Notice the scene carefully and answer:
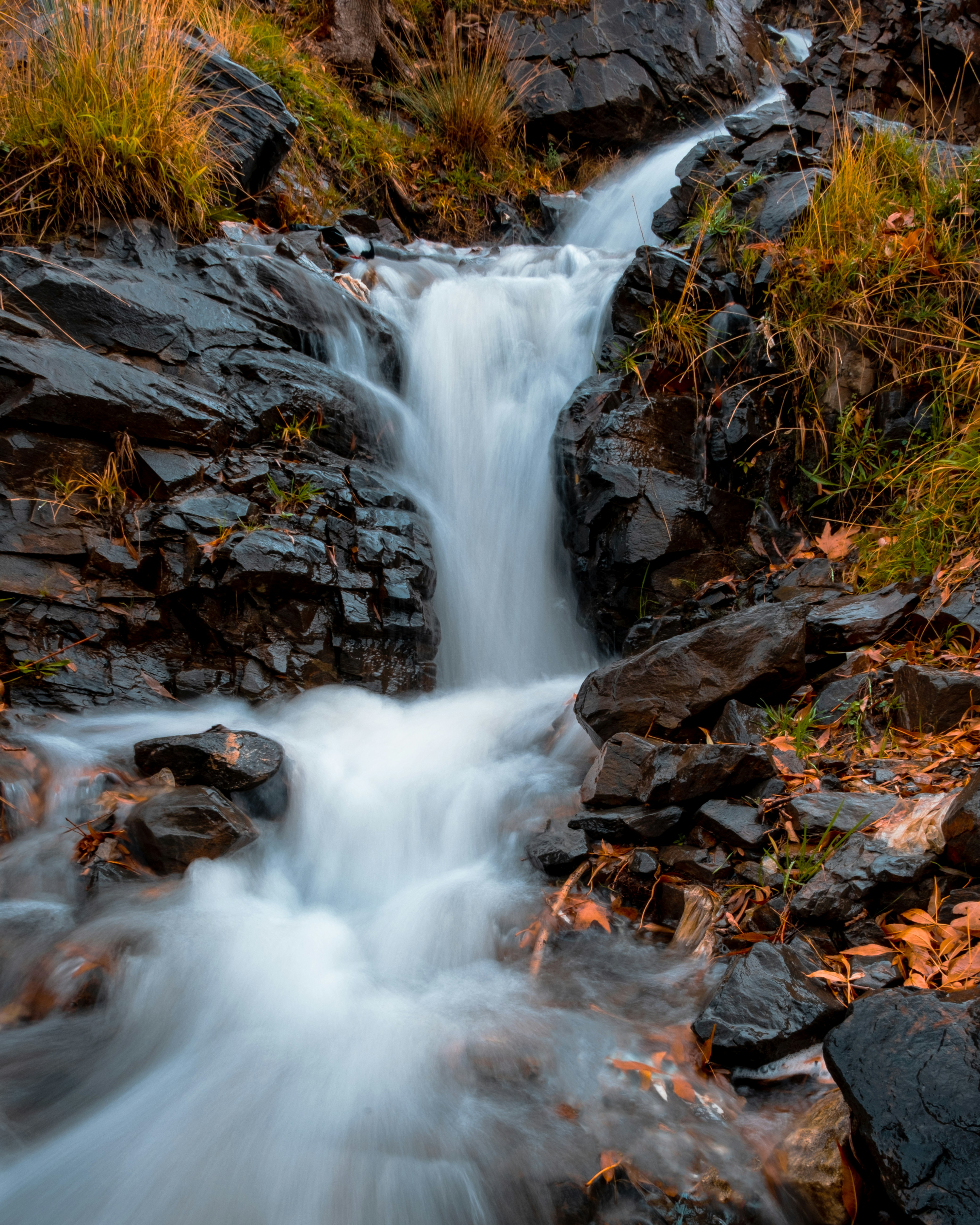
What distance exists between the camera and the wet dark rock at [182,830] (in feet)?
9.09

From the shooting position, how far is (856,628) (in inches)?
127

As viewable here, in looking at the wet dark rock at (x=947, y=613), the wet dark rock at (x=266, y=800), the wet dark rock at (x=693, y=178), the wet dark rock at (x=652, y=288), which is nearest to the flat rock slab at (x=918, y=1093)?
the wet dark rock at (x=947, y=613)

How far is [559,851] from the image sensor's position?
273cm

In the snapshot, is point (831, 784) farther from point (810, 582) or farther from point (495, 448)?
point (495, 448)

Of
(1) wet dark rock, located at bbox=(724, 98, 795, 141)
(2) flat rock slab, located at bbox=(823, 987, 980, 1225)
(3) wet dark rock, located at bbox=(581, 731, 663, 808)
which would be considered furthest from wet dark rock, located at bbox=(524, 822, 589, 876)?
(1) wet dark rock, located at bbox=(724, 98, 795, 141)

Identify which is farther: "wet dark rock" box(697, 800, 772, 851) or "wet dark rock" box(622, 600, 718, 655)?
"wet dark rock" box(622, 600, 718, 655)

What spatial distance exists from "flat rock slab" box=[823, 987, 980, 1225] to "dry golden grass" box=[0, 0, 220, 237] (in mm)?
5382

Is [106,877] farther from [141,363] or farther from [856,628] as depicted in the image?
[856,628]

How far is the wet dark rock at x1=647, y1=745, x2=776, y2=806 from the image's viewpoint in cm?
257

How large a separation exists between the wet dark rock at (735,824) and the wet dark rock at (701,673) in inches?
19.6

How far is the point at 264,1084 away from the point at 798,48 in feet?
43.3

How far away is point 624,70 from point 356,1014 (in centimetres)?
1108

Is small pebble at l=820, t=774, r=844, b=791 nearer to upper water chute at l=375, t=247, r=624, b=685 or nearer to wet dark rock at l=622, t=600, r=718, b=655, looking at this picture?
wet dark rock at l=622, t=600, r=718, b=655

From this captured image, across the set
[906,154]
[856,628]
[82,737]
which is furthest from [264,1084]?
[906,154]
